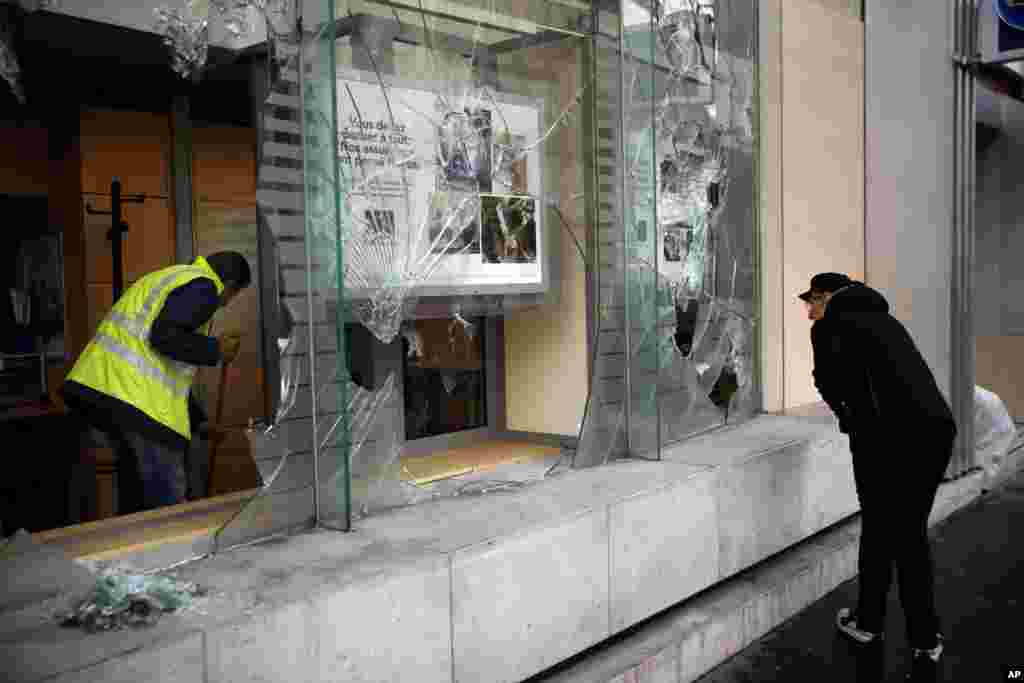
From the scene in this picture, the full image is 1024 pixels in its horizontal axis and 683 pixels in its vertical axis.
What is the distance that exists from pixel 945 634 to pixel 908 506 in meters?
0.84

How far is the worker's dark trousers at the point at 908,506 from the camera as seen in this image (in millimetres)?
4375

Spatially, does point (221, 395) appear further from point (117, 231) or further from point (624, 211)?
point (624, 211)

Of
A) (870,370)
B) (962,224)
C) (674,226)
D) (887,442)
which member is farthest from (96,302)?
(962,224)

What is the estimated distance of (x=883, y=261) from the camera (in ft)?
24.3

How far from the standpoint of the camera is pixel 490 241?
4590mm

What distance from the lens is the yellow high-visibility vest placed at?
399 centimetres

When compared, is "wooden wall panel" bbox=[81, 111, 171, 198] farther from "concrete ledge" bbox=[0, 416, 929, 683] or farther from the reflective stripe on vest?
"concrete ledge" bbox=[0, 416, 929, 683]

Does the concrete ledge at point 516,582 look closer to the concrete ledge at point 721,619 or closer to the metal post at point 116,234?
the concrete ledge at point 721,619

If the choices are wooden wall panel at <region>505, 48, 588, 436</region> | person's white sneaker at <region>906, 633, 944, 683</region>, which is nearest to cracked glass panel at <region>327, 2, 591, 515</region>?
wooden wall panel at <region>505, 48, 588, 436</region>

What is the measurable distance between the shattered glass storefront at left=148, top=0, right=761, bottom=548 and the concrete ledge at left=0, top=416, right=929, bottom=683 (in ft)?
0.95

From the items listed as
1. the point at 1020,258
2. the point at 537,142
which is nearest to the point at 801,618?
the point at 537,142

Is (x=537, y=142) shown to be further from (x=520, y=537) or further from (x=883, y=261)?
(x=883, y=261)

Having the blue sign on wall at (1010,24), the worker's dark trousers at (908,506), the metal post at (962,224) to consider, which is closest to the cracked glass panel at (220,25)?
the worker's dark trousers at (908,506)

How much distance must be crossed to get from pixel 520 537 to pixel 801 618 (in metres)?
2.26
